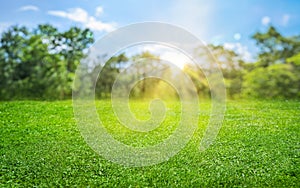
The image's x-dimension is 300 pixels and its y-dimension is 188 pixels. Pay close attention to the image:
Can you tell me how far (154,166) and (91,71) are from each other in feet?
50.9

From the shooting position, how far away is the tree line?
73.9ft

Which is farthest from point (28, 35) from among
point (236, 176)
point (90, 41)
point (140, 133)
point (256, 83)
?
point (236, 176)

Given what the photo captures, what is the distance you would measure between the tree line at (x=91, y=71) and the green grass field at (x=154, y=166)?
30.1ft

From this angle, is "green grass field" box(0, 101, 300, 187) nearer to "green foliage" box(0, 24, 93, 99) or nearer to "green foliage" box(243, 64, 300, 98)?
"green foliage" box(243, 64, 300, 98)

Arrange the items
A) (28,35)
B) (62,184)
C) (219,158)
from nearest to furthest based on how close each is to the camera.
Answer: (62,184) < (219,158) < (28,35)

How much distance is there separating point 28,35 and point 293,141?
72.5 ft

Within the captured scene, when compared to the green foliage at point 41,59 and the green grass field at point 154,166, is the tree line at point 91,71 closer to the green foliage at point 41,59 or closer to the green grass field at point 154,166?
the green foliage at point 41,59

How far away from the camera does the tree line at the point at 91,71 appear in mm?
22516

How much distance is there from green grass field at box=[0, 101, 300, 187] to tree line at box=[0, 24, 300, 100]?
30.1 ft

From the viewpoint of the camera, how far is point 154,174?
8.41 m

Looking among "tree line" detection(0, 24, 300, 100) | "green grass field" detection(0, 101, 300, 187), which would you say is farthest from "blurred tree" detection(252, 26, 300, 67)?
"green grass field" detection(0, 101, 300, 187)

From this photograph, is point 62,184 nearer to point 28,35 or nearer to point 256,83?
point 256,83

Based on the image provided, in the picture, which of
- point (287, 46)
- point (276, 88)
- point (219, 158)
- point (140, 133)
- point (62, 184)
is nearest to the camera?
point (62, 184)

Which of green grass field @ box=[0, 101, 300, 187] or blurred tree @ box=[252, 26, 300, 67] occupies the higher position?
blurred tree @ box=[252, 26, 300, 67]
